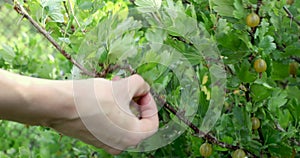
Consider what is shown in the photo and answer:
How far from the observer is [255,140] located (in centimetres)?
149

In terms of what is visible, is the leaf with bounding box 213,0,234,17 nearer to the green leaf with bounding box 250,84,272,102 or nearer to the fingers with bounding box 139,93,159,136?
the green leaf with bounding box 250,84,272,102

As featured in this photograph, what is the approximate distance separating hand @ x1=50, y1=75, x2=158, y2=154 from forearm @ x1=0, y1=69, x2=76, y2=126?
2 centimetres

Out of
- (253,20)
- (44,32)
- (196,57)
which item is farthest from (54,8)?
(253,20)

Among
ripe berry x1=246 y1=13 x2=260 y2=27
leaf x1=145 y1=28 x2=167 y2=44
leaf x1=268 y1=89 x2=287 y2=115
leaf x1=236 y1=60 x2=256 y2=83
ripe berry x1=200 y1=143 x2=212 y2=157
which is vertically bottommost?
ripe berry x1=200 y1=143 x2=212 y2=157

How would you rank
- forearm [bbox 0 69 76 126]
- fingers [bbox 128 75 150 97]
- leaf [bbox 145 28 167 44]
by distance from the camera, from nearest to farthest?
forearm [bbox 0 69 76 126]
fingers [bbox 128 75 150 97]
leaf [bbox 145 28 167 44]

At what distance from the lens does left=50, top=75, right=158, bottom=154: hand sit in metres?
1.01

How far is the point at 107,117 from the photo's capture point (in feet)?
3.34

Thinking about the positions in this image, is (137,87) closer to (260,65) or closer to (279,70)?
(260,65)

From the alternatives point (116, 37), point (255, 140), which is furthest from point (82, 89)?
point (255, 140)

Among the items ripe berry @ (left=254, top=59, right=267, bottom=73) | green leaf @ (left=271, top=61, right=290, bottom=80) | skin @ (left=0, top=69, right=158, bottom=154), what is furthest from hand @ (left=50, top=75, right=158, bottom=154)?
green leaf @ (left=271, top=61, right=290, bottom=80)

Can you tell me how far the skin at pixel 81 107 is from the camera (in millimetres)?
961

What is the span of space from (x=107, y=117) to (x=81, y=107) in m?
0.05

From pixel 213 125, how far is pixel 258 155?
0.64 ft

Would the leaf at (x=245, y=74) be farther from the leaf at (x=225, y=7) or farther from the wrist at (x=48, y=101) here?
the wrist at (x=48, y=101)
